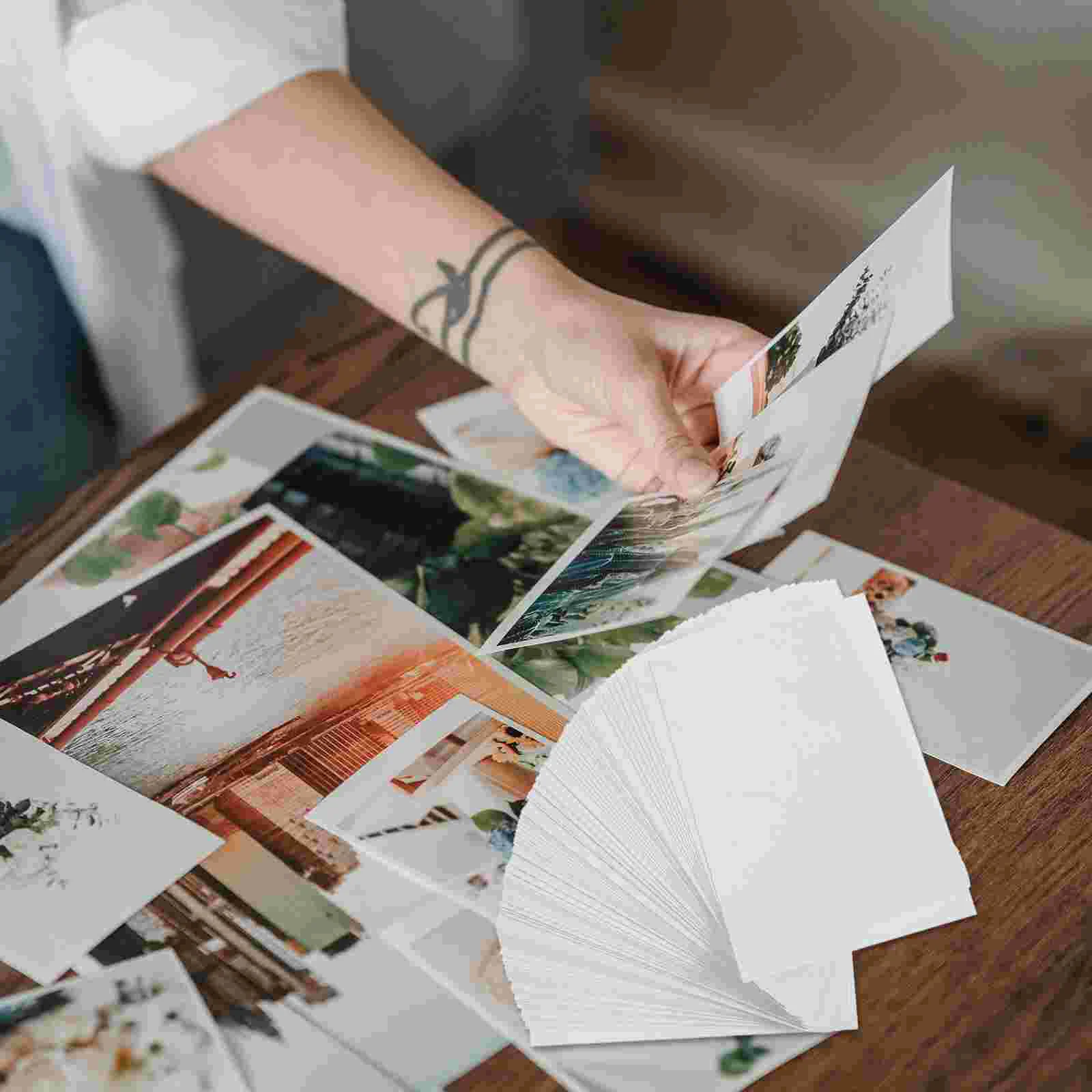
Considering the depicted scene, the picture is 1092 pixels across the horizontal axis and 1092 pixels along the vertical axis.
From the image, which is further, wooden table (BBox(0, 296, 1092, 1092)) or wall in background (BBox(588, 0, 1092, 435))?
wall in background (BBox(588, 0, 1092, 435))

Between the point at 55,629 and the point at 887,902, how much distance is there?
52cm

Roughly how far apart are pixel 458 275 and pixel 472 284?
0.05 feet

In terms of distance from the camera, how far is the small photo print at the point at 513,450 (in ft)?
2.77

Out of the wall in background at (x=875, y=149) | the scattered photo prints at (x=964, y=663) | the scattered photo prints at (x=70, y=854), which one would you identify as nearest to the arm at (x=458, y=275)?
the scattered photo prints at (x=964, y=663)

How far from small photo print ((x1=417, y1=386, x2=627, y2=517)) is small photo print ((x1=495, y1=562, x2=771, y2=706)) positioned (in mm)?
116

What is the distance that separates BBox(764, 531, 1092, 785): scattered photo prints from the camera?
669mm

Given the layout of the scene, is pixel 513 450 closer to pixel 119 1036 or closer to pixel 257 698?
pixel 257 698

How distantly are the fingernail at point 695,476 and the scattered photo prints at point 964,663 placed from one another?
108 mm

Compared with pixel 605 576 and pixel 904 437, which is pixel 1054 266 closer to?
pixel 904 437

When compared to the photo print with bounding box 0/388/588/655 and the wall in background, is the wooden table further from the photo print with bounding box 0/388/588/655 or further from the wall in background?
the wall in background

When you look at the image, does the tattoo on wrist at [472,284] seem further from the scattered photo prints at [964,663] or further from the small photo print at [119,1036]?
the small photo print at [119,1036]

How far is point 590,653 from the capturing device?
0.72 metres

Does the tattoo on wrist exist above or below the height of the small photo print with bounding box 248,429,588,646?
above


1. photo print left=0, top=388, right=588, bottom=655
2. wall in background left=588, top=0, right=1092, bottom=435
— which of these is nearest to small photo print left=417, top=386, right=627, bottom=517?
photo print left=0, top=388, right=588, bottom=655
